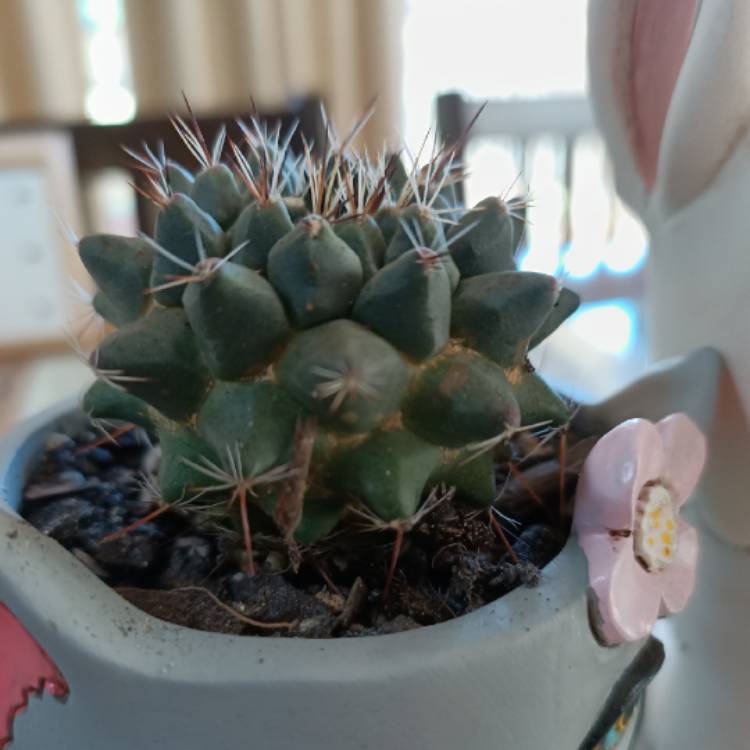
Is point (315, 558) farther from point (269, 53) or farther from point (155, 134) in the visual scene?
point (269, 53)

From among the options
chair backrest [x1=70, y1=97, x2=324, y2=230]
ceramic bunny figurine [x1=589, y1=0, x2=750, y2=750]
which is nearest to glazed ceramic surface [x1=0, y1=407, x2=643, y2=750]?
ceramic bunny figurine [x1=589, y1=0, x2=750, y2=750]

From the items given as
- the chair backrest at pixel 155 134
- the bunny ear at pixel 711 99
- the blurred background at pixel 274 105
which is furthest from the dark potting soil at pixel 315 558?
the chair backrest at pixel 155 134

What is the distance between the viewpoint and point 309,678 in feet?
0.79

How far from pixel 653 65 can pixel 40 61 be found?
4.57ft

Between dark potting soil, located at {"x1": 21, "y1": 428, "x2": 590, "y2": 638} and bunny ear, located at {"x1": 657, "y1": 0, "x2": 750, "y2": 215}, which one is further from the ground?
bunny ear, located at {"x1": 657, "y1": 0, "x2": 750, "y2": 215}

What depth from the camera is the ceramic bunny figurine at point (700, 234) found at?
33 centimetres

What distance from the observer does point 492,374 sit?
27 cm

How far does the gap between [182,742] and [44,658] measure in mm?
55

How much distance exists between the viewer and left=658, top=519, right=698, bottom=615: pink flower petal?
1.00 feet

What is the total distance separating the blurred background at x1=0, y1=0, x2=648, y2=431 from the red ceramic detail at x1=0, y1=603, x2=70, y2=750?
594mm

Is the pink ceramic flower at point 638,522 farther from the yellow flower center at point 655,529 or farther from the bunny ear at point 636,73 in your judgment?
the bunny ear at point 636,73

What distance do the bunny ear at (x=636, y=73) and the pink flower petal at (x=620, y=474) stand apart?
6.0 inches

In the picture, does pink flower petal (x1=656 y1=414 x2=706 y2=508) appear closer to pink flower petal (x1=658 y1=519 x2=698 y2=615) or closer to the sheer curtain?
pink flower petal (x1=658 y1=519 x2=698 y2=615)

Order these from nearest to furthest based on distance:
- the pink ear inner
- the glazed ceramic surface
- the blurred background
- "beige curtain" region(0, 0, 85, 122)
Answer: the glazed ceramic surface
the pink ear inner
the blurred background
"beige curtain" region(0, 0, 85, 122)
